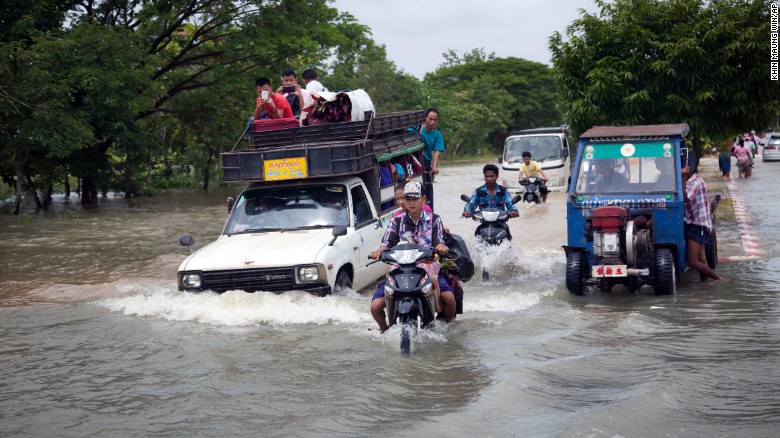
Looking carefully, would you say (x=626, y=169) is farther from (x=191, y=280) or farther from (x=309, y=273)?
(x=191, y=280)

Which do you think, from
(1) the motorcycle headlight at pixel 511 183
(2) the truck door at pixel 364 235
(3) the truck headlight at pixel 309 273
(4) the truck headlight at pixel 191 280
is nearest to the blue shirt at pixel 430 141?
(2) the truck door at pixel 364 235

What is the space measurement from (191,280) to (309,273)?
1.34 metres

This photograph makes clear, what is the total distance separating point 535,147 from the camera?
26.0 metres

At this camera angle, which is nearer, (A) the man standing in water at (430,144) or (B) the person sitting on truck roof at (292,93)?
(B) the person sitting on truck roof at (292,93)

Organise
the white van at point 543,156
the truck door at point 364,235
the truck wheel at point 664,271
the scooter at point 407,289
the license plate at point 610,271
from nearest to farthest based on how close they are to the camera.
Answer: the scooter at point 407,289
the license plate at point 610,271
the truck wheel at point 664,271
the truck door at point 364,235
the white van at point 543,156

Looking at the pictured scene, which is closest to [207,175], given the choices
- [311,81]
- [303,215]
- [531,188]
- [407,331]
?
[531,188]

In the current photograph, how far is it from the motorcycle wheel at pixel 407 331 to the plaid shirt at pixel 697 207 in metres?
4.73

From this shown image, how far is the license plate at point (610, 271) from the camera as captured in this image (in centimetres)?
1027

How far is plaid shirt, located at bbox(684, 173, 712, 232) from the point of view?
11180mm

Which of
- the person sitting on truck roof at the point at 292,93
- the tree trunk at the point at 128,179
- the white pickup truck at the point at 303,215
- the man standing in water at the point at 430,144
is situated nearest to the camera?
the white pickup truck at the point at 303,215

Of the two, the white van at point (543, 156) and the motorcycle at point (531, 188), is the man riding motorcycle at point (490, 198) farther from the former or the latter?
the white van at point (543, 156)

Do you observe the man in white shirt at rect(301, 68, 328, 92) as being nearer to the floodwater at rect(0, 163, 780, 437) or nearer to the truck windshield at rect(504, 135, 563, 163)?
the floodwater at rect(0, 163, 780, 437)

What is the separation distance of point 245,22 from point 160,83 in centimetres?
423

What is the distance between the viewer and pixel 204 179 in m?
37.0
